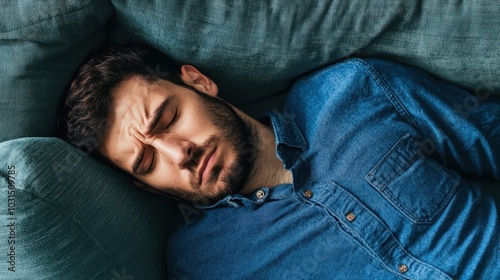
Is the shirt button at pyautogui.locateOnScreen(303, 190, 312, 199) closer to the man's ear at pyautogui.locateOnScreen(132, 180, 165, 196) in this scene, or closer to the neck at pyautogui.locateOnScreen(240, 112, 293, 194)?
the neck at pyautogui.locateOnScreen(240, 112, 293, 194)

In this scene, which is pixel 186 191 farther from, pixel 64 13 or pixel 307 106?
pixel 64 13

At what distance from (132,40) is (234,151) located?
37 cm

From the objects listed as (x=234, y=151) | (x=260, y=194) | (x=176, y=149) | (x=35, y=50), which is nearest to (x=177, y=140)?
(x=176, y=149)

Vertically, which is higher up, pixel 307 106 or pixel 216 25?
pixel 216 25

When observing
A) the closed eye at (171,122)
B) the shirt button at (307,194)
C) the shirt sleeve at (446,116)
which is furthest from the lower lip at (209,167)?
the shirt sleeve at (446,116)

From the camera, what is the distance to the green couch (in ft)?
3.18

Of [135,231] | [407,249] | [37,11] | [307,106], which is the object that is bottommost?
[135,231]

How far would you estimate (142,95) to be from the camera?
115 cm

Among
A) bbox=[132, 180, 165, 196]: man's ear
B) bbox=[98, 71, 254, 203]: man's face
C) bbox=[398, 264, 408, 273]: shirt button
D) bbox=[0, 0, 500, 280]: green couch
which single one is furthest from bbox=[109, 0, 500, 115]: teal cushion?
bbox=[398, 264, 408, 273]: shirt button

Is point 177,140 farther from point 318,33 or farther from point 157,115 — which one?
point 318,33

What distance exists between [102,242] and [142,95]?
1.13 ft

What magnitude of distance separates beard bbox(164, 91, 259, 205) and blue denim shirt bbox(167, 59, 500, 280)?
4 centimetres

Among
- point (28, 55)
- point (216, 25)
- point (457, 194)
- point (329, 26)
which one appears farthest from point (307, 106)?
point (28, 55)

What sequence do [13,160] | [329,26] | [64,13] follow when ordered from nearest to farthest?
[13,160], [64,13], [329,26]
